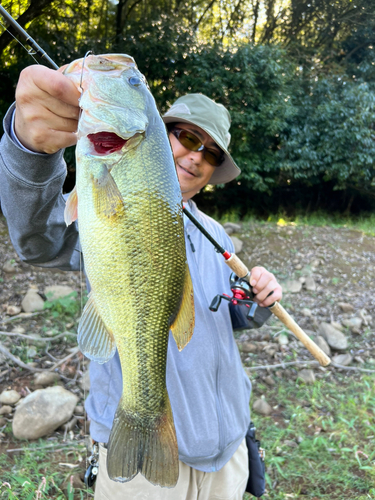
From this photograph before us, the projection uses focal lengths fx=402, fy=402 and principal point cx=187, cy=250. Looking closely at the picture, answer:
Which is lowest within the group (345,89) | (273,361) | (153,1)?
(273,361)

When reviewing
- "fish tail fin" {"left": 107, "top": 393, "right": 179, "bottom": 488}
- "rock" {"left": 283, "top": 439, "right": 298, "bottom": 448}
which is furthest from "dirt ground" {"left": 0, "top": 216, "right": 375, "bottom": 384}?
"fish tail fin" {"left": 107, "top": 393, "right": 179, "bottom": 488}

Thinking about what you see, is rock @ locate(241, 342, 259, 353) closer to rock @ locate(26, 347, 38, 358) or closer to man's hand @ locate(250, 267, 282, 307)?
rock @ locate(26, 347, 38, 358)

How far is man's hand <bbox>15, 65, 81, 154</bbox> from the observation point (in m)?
1.17

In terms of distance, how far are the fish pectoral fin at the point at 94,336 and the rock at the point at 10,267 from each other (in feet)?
17.5

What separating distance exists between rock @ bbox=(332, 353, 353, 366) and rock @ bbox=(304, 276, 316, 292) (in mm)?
1913

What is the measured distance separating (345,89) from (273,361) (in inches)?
377

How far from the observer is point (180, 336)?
1.37 m

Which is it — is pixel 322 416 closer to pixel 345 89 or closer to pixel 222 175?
pixel 222 175

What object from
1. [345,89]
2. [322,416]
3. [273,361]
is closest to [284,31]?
[345,89]

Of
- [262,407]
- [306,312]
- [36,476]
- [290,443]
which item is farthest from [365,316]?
[36,476]

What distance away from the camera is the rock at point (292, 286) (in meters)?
6.93

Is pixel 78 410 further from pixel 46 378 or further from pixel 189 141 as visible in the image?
pixel 189 141

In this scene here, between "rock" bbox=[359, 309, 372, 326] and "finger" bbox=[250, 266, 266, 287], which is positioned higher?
"finger" bbox=[250, 266, 266, 287]

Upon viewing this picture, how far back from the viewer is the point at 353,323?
5.93 m
